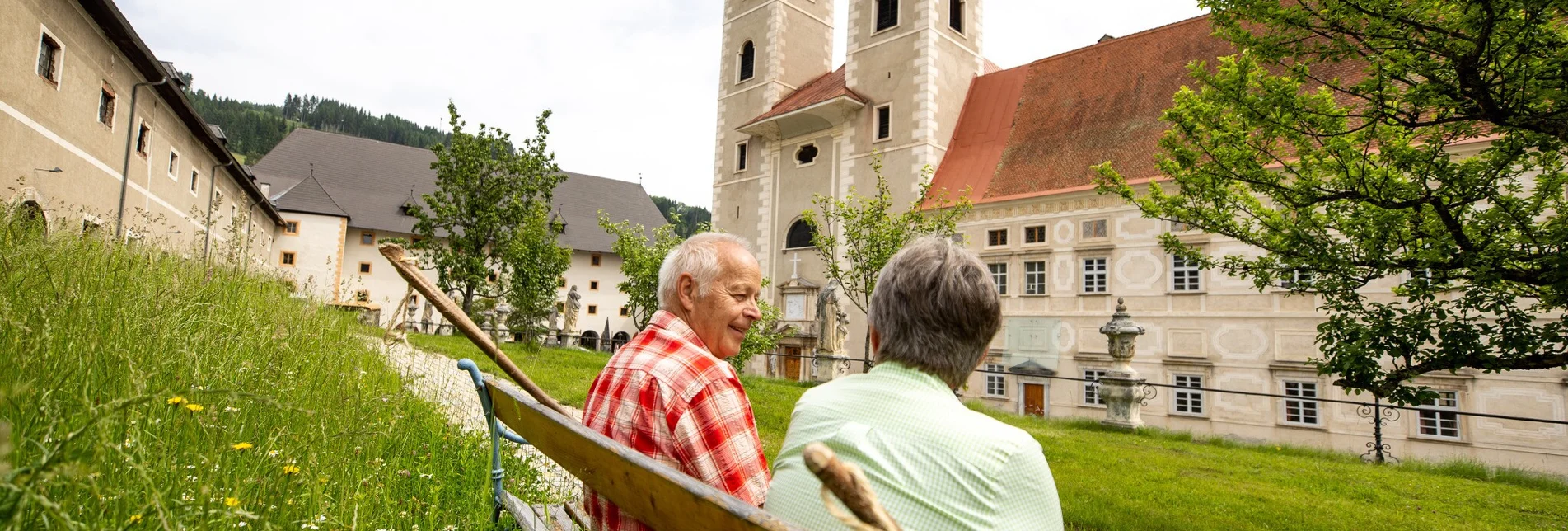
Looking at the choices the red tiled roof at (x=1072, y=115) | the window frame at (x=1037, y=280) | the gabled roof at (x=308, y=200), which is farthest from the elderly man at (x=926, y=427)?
the gabled roof at (x=308, y=200)

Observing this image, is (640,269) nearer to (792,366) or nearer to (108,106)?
(792,366)

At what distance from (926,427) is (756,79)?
97.5 ft

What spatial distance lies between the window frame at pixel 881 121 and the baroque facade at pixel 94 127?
16783 mm

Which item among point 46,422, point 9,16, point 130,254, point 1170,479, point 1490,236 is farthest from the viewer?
point 9,16

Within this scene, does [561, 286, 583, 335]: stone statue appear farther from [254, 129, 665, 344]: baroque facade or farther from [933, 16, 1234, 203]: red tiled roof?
[933, 16, 1234, 203]: red tiled roof

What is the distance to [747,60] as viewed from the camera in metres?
31.6

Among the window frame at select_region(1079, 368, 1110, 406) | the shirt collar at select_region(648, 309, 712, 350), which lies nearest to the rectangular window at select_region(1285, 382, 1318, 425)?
the window frame at select_region(1079, 368, 1110, 406)

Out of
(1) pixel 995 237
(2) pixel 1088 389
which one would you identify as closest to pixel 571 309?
(1) pixel 995 237

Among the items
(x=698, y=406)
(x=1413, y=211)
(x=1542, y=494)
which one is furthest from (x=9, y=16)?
(x=1542, y=494)

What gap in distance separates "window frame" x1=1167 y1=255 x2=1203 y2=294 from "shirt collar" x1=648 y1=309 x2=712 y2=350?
63.6ft

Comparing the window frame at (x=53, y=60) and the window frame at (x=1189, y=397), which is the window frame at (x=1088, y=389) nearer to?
the window frame at (x=1189, y=397)

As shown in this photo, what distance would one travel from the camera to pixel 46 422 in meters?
1.94

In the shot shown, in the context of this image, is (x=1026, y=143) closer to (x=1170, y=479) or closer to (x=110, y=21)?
(x=1170, y=479)

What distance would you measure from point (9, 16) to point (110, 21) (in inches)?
141
